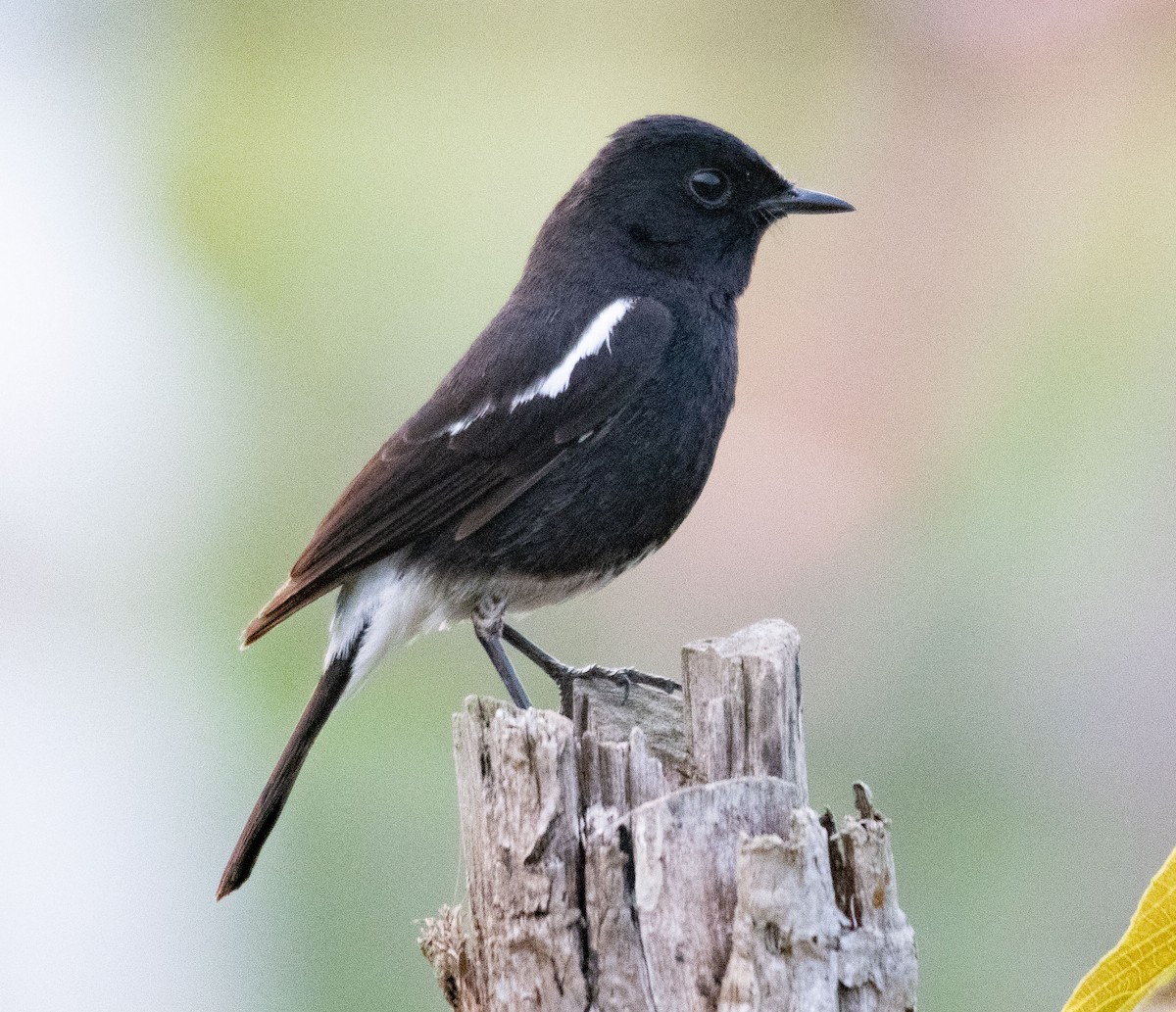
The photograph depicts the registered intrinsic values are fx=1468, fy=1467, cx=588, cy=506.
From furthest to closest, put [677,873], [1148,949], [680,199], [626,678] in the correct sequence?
[680,199], [626,678], [677,873], [1148,949]

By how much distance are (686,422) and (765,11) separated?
336cm

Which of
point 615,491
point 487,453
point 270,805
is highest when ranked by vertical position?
point 487,453

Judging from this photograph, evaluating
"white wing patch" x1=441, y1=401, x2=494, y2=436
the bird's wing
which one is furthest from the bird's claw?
"white wing patch" x1=441, y1=401, x2=494, y2=436

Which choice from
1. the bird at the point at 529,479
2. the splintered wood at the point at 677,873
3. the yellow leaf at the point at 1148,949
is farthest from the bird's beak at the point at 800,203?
the yellow leaf at the point at 1148,949

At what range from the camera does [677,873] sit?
2.12 meters

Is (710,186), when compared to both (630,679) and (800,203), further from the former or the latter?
(630,679)

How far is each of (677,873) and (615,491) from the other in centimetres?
138

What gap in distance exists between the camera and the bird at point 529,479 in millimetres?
3385

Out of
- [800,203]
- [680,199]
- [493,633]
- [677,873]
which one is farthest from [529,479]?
[677,873]

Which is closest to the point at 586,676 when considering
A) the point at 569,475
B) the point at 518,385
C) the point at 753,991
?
the point at 569,475

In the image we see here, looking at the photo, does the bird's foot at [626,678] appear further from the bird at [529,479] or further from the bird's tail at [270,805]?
the bird's tail at [270,805]

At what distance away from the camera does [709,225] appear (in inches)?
146

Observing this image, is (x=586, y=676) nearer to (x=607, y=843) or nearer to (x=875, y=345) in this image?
(x=607, y=843)

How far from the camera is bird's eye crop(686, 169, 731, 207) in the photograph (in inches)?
147
